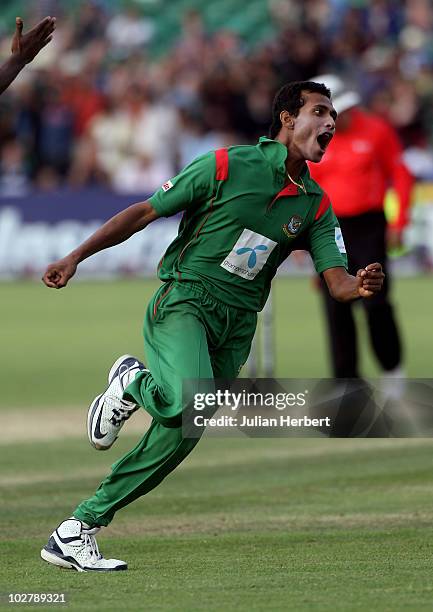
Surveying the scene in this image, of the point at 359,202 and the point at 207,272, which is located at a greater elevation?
the point at 359,202

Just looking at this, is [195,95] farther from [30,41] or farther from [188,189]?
[188,189]

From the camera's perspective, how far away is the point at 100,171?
1093 inches

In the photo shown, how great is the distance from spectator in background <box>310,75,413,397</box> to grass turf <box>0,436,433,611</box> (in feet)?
4.95

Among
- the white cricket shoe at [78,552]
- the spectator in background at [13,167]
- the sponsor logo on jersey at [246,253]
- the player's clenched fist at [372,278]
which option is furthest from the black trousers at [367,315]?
the spectator in background at [13,167]

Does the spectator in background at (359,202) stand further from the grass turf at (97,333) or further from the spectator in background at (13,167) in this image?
the spectator in background at (13,167)

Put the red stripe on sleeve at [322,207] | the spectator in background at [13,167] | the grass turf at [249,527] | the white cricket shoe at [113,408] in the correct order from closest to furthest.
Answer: the grass turf at [249,527]
the white cricket shoe at [113,408]
the red stripe on sleeve at [322,207]
the spectator in background at [13,167]

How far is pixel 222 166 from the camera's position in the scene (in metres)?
7.14

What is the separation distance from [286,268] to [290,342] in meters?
8.50

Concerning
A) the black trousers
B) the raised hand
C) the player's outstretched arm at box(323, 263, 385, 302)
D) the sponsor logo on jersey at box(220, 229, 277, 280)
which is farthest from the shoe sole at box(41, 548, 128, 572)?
the black trousers

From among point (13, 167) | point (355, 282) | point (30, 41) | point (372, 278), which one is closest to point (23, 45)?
point (30, 41)

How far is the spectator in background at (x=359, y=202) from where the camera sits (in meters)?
12.8

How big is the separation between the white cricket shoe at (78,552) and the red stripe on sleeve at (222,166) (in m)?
1.72

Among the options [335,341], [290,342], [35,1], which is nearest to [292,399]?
[335,341]

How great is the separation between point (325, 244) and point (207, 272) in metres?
0.60
